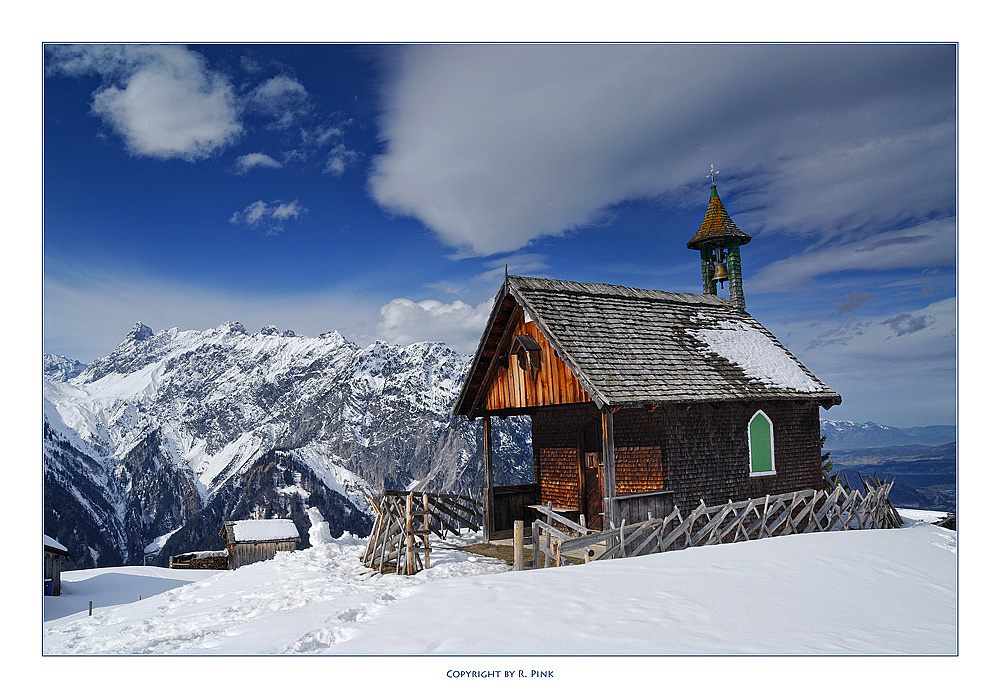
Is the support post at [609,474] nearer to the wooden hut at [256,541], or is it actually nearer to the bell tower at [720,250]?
the bell tower at [720,250]

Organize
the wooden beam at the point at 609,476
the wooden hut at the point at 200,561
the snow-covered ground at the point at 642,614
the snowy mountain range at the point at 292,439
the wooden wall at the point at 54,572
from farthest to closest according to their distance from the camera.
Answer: the snowy mountain range at the point at 292,439, the wooden hut at the point at 200,561, the wooden wall at the point at 54,572, the wooden beam at the point at 609,476, the snow-covered ground at the point at 642,614

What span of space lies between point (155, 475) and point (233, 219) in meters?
63.2

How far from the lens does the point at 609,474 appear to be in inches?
469

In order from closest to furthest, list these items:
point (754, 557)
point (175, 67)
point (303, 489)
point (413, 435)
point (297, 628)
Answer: point (297, 628), point (175, 67), point (754, 557), point (303, 489), point (413, 435)

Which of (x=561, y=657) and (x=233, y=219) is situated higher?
(x=233, y=219)

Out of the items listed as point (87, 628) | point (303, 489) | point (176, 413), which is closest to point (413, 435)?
point (303, 489)

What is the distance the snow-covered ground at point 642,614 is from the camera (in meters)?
6.07

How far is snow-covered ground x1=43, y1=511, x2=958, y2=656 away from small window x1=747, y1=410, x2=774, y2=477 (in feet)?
8.73

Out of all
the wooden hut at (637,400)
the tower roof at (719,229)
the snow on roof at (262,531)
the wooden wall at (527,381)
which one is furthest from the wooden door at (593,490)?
the snow on roof at (262,531)

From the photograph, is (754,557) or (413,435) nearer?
(754,557)

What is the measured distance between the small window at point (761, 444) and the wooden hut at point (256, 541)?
25485mm

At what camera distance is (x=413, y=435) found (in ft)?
224
